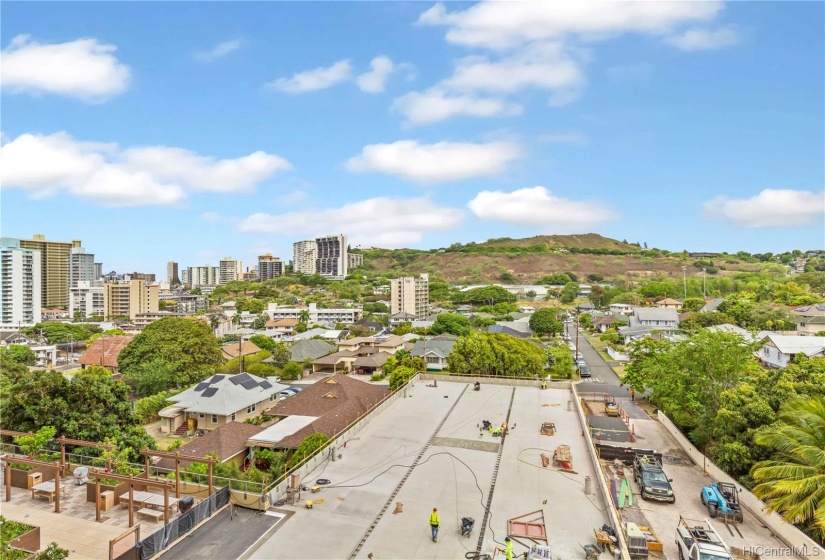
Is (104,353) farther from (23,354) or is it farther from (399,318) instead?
(399,318)

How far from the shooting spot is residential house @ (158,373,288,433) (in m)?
30.5

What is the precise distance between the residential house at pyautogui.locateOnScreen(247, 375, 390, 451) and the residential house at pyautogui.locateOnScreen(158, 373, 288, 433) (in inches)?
151

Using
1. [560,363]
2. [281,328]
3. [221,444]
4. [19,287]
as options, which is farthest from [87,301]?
[560,363]

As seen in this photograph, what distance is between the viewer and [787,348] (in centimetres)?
3956

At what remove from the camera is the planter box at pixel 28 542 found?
11180 millimetres

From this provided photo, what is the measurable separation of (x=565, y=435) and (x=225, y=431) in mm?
16773

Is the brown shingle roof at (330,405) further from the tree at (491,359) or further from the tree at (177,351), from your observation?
the tree at (177,351)

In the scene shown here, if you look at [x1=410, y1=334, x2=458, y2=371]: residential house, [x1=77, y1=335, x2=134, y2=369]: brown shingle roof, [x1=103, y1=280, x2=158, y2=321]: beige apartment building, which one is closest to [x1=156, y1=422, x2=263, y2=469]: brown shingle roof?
[x1=410, y1=334, x2=458, y2=371]: residential house

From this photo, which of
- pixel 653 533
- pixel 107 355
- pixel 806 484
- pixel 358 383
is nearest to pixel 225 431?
pixel 358 383

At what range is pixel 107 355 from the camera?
52.2 meters

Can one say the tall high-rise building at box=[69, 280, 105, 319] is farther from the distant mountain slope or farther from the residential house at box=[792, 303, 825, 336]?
the residential house at box=[792, 303, 825, 336]

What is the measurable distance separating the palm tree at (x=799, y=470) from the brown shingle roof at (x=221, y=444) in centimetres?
2174

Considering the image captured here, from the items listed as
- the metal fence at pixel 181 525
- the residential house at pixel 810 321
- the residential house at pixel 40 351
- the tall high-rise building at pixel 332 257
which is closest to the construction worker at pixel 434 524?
the metal fence at pixel 181 525

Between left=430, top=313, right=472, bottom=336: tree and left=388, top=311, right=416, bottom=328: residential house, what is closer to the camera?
left=430, top=313, right=472, bottom=336: tree
